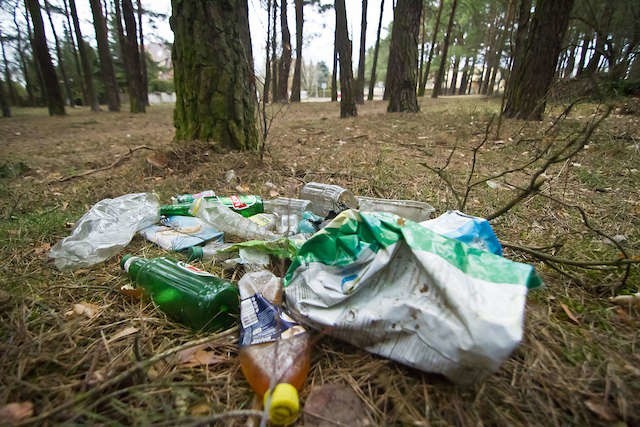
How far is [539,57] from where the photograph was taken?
13.1ft

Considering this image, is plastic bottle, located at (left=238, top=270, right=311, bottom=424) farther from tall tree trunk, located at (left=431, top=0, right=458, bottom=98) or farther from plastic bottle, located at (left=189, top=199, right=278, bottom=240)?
tall tree trunk, located at (left=431, top=0, right=458, bottom=98)

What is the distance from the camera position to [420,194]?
2.05m

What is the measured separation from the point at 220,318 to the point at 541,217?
183cm

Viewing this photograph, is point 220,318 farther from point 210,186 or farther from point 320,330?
point 210,186

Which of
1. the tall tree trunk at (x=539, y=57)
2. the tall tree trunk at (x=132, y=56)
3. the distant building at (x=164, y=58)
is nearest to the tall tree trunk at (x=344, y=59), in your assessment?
the tall tree trunk at (x=539, y=57)

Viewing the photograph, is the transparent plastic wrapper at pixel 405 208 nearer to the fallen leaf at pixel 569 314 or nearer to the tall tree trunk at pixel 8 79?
the fallen leaf at pixel 569 314

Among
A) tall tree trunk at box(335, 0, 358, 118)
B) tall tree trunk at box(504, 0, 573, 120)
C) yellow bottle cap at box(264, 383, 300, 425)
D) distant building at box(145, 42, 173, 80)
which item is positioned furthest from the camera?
distant building at box(145, 42, 173, 80)

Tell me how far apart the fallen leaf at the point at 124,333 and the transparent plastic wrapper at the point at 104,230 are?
537 millimetres

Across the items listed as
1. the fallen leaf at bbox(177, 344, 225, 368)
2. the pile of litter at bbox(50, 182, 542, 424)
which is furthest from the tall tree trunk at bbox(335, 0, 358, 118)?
the fallen leaf at bbox(177, 344, 225, 368)

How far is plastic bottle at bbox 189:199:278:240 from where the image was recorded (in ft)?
5.01

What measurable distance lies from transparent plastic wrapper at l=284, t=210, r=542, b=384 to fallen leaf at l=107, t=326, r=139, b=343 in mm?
514

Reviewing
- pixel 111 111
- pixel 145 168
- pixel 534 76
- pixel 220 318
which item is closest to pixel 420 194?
pixel 220 318

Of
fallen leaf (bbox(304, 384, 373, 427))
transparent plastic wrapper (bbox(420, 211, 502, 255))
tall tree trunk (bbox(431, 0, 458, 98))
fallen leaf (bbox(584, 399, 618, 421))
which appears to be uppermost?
tall tree trunk (bbox(431, 0, 458, 98))

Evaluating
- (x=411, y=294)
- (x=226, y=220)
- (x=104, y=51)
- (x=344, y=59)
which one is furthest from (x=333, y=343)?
(x=104, y=51)
